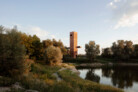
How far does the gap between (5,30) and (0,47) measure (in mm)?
2676

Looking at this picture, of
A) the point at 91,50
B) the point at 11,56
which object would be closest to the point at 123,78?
the point at 11,56

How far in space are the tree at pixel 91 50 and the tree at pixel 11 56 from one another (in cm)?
5334

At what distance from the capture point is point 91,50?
62875 mm

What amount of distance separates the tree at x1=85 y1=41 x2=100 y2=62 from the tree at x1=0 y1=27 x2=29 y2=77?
5334 cm

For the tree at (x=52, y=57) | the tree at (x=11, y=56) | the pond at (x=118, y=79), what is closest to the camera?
the tree at (x=11, y=56)

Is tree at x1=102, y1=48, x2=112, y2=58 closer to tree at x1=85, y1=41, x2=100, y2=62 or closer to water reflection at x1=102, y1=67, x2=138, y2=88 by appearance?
tree at x1=85, y1=41, x2=100, y2=62

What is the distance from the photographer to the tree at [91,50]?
62.7m

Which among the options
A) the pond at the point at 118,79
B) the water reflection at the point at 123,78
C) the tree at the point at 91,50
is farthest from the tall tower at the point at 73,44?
the pond at the point at 118,79

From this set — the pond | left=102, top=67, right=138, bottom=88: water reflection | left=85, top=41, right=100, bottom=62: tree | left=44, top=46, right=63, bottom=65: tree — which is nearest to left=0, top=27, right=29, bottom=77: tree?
the pond

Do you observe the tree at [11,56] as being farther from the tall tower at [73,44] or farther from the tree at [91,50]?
the tall tower at [73,44]

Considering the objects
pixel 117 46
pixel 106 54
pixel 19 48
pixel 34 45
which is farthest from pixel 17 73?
pixel 106 54

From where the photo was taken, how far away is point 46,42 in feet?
153

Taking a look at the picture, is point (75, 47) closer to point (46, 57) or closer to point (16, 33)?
point (46, 57)

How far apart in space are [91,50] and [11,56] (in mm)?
54634
